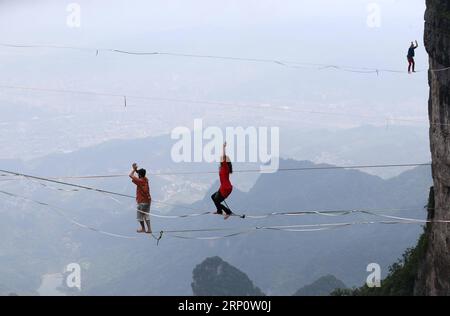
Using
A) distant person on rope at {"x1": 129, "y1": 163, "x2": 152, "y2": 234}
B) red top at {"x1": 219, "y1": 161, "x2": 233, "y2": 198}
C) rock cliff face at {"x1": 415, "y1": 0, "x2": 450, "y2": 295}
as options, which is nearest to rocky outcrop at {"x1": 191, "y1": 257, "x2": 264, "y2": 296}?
rock cliff face at {"x1": 415, "y1": 0, "x2": 450, "y2": 295}

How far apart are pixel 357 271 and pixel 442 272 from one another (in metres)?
164

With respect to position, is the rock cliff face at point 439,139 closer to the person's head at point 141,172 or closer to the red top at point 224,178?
the red top at point 224,178

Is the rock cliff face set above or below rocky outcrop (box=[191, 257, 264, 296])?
above

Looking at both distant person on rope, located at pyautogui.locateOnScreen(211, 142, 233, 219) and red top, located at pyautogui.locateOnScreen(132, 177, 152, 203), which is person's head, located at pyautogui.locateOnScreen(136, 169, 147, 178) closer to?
red top, located at pyautogui.locateOnScreen(132, 177, 152, 203)

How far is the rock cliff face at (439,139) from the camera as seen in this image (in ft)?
96.6

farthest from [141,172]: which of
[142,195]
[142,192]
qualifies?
[142,195]

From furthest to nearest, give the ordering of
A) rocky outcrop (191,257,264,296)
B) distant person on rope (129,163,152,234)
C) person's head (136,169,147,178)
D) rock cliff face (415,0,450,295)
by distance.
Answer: rocky outcrop (191,257,264,296) < rock cliff face (415,0,450,295) < distant person on rope (129,163,152,234) < person's head (136,169,147,178)

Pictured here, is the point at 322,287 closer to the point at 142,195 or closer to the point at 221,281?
the point at 221,281

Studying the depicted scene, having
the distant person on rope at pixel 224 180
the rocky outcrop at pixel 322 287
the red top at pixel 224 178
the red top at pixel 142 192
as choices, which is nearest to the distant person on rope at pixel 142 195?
the red top at pixel 142 192

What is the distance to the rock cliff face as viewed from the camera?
96.6 ft
